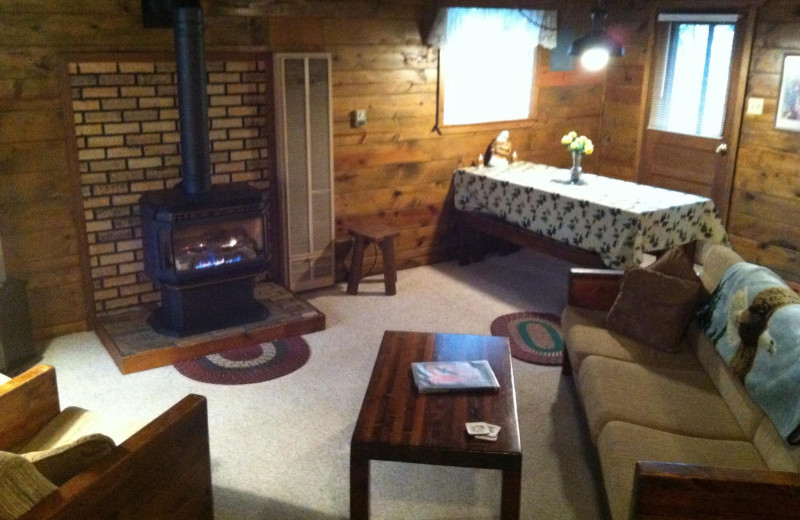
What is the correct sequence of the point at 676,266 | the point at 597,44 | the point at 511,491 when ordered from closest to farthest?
the point at 511,491 → the point at 676,266 → the point at 597,44

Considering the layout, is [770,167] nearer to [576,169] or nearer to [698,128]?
[698,128]

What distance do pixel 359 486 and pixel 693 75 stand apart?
176 inches

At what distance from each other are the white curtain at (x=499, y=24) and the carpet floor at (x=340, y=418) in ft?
5.60

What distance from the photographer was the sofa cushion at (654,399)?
2.58 meters

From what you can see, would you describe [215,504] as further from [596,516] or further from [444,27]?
[444,27]

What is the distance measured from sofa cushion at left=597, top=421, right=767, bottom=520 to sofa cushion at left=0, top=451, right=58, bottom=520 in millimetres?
1539

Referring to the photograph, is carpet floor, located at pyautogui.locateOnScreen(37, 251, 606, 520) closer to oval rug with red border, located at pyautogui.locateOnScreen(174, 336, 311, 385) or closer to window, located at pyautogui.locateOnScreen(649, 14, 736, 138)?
oval rug with red border, located at pyautogui.locateOnScreen(174, 336, 311, 385)

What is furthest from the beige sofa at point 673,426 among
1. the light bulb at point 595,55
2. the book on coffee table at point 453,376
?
the light bulb at point 595,55

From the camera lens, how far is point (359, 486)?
242 centimetres

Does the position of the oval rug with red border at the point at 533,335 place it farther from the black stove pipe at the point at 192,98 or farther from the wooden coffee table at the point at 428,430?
the black stove pipe at the point at 192,98

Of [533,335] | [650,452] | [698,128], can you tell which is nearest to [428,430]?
[650,452]

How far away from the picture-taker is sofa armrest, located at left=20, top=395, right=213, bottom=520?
1803 millimetres

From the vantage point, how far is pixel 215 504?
273 centimetres

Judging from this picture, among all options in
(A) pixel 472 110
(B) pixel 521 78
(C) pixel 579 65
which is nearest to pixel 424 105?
(A) pixel 472 110
